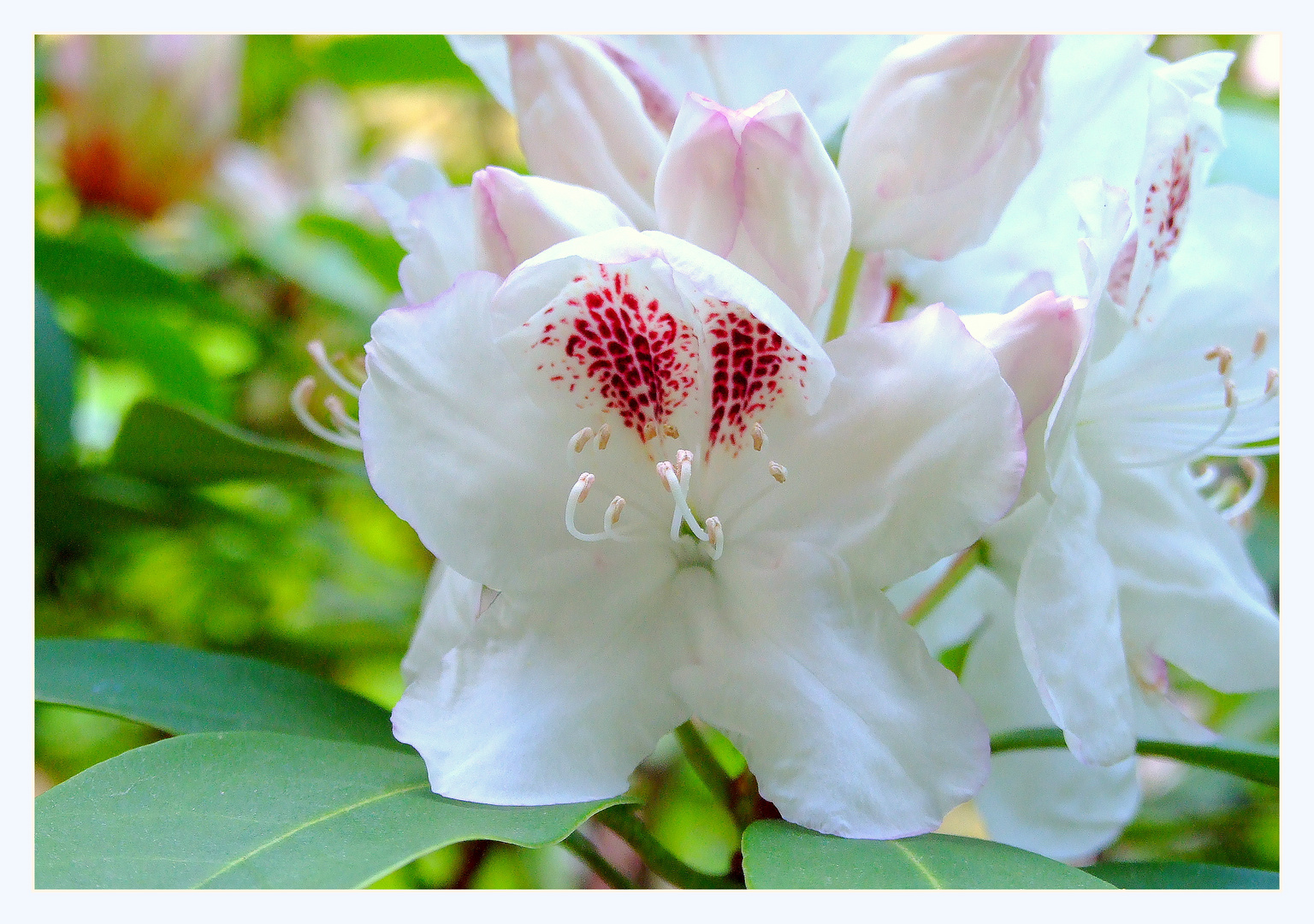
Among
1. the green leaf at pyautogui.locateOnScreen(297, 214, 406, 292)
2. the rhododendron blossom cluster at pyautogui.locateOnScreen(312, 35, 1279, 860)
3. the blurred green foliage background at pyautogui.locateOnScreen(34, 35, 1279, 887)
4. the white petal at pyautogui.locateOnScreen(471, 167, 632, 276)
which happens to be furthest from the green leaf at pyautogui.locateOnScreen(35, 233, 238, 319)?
the white petal at pyautogui.locateOnScreen(471, 167, 632, 276)

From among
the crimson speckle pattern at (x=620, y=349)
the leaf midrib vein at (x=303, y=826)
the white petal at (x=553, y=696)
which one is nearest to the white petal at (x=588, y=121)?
the crimson speckle pattern at (x=620, y=349)

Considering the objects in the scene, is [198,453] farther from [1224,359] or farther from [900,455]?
[1224,359]

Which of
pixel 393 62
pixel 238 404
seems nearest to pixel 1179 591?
pixel 393 62

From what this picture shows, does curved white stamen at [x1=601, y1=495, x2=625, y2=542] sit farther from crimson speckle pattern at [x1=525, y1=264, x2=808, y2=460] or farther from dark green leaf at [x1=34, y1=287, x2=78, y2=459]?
dark green leaf at [x1=34, y1=287, x2=78, y2=459]

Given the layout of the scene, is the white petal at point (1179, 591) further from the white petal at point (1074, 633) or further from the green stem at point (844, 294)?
the green stem at point (844, 294)

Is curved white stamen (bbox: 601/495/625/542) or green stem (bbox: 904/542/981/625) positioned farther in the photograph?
green stem (bbox: 904/542/981/625)

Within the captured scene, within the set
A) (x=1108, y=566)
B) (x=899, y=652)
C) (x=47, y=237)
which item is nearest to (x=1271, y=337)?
(x=1108, y=566)
